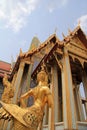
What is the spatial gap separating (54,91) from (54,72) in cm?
104

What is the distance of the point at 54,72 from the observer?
6.77 m

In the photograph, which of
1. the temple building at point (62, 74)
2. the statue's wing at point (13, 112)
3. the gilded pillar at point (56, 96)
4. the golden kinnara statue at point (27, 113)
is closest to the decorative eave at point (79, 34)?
the temple building at point (62, 74)

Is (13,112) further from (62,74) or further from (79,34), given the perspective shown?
(79,34)

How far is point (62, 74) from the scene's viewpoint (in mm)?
5621


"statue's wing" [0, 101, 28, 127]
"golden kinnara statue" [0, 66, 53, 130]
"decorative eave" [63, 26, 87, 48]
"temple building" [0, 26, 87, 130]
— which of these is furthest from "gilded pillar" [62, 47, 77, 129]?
"statue's wing" [0, 101, 28, 127]

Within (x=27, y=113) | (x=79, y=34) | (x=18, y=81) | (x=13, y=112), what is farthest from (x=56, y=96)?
(x=13, y=112)

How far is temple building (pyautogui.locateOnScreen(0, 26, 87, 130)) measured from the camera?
4.74 m

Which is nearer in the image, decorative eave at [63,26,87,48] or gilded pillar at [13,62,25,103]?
gilded pillar at [13,62,25,103]

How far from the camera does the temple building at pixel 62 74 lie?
15.5ft

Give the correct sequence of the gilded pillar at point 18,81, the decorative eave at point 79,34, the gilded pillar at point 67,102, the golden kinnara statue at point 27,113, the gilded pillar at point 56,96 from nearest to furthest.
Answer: the golden kinnara statue at point 27,113, the gilded pillar at point 67,102, the gilded pillar at point 56,96, the gilded pillar at point 18,81, the decorative eave at point 79,34

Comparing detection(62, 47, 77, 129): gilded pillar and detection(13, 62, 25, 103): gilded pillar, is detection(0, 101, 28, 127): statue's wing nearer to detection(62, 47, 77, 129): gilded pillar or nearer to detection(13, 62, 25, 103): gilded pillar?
detection(62, 47, 77, 129): gilded pillar

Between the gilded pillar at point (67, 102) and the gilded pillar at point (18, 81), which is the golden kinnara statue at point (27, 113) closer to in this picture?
the gilded pillar at point (67, 102)

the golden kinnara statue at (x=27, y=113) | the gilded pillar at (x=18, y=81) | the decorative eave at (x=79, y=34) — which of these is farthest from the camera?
the decorative eave at (x=79, y=34)

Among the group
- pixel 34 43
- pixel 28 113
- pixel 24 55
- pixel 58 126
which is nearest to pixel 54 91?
pixel 58 126
